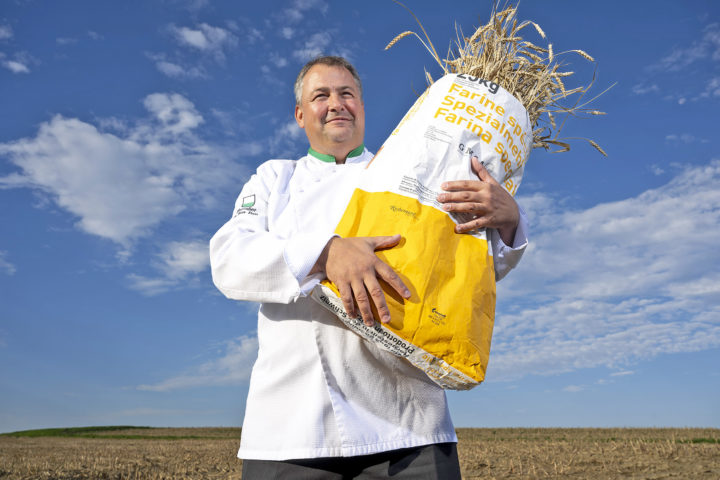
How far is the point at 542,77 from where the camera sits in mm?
2453

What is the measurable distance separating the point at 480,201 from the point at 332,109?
2.58ft

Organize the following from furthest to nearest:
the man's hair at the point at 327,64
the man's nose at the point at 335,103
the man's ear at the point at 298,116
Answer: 1. the man's ear at the point at 298,116
2. the man's hair at the point at 327,64
3. the man's nose at the point at 335,103

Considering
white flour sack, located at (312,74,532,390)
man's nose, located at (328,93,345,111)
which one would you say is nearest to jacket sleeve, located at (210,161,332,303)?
white flour sack, located at (312,74,532,390)

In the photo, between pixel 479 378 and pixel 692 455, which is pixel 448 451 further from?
pixel 692 455

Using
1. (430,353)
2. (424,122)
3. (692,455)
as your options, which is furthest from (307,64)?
(692,455)

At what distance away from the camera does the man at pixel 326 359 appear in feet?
5.92

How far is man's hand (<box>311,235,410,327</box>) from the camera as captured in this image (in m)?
1.73

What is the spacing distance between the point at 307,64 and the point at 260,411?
1534 millimetres

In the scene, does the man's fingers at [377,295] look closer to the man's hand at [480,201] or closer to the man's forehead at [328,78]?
the man's hand at [480,201]

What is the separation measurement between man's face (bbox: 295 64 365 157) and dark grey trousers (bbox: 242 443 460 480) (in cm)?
126

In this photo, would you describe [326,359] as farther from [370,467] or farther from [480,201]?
[480,201]

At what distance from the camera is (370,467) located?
195 cm

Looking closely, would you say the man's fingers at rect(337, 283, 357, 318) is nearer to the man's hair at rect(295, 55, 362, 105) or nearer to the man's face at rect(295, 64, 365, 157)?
the man's face at rect(295, 64, 365, 157)

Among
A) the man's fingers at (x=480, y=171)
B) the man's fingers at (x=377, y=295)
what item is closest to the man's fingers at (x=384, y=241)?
the man's fingers at (x=377, y=295)
